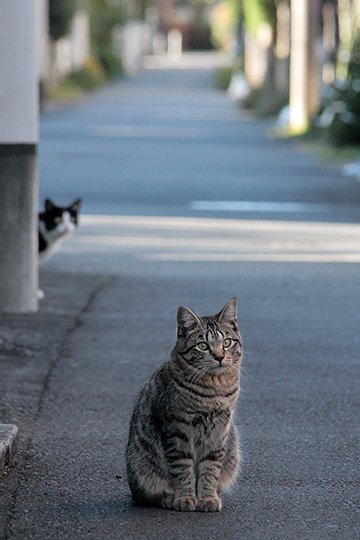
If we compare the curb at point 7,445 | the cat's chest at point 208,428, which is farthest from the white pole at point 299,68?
the cat's chest at point 208,428

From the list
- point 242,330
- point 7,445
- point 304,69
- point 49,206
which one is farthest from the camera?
point 304,69

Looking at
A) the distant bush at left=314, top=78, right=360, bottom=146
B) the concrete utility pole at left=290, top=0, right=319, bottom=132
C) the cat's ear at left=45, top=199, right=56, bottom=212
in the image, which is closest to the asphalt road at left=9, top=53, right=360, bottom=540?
the cat's ear at left=45, top=199, right=56, bottom=212

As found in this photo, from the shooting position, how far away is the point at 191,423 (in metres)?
5.63

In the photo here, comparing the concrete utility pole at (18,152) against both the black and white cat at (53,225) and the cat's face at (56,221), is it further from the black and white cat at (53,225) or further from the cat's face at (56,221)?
the cat's face at (56,221)

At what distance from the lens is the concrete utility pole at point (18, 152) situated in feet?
32.9

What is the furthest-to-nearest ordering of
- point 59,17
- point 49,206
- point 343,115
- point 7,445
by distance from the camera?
point 59,17
point 343,115
point 49,206
point 7,445

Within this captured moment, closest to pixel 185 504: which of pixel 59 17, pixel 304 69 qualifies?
pixel 304 69

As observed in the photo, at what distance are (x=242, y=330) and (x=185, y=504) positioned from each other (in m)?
4.50

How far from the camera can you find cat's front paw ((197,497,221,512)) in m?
5.73

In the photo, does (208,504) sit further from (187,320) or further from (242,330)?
(242,330)

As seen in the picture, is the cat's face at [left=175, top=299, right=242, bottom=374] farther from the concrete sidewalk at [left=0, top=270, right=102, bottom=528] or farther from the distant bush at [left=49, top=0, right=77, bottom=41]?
the distant bush at [left=49, top=0, right=77, bottom=41]

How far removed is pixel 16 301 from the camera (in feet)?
34.0

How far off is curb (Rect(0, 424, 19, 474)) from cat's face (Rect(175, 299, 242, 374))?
1.11 meters

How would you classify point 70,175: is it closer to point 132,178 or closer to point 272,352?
point 132,178
